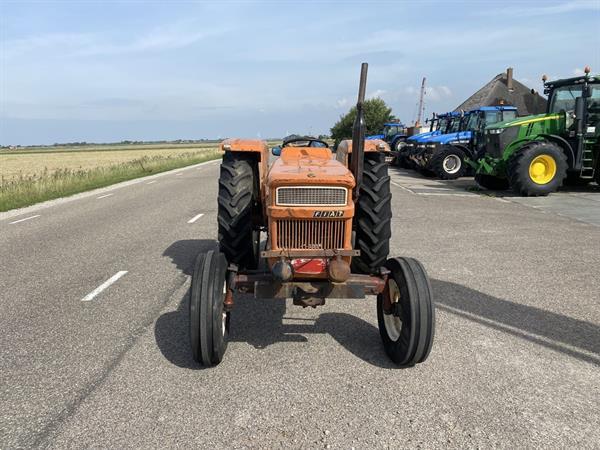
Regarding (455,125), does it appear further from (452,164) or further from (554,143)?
(554,143)

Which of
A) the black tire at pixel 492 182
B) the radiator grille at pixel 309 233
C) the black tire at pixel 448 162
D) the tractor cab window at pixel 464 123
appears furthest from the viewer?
the tractor cab window at pixel 464 123

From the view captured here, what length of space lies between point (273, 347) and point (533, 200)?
11093 mm

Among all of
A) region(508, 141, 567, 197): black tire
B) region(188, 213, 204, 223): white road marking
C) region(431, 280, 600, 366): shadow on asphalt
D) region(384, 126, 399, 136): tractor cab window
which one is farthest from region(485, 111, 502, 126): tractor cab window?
region(431, 280, 600, 366): shadow on asphalt

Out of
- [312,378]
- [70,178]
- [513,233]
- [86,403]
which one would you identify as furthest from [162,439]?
[70,178]

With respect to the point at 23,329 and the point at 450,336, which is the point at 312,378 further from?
the point at 23,329

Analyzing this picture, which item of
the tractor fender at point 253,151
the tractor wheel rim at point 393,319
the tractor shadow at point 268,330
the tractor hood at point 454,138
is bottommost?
the tractor shadow at point 268,330

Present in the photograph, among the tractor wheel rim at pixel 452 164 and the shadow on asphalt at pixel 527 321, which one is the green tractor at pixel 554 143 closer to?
the tractor wheel rim at pixel 452 164

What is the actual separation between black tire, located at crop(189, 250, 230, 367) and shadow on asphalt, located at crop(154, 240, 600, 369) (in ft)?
0.85

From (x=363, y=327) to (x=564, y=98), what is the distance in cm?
1262

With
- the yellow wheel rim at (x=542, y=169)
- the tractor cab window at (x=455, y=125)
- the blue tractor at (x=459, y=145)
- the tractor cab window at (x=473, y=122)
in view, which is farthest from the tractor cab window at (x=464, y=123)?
the yellow wheel rim at (x=542, y=169)

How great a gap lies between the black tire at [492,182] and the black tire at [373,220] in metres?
12.0

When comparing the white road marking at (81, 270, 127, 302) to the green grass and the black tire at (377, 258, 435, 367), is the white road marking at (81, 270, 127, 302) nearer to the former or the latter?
the black tire at (377, 258, 435, 367)

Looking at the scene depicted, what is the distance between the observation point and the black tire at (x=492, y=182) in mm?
15516

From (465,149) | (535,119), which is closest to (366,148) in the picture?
(535,119)
